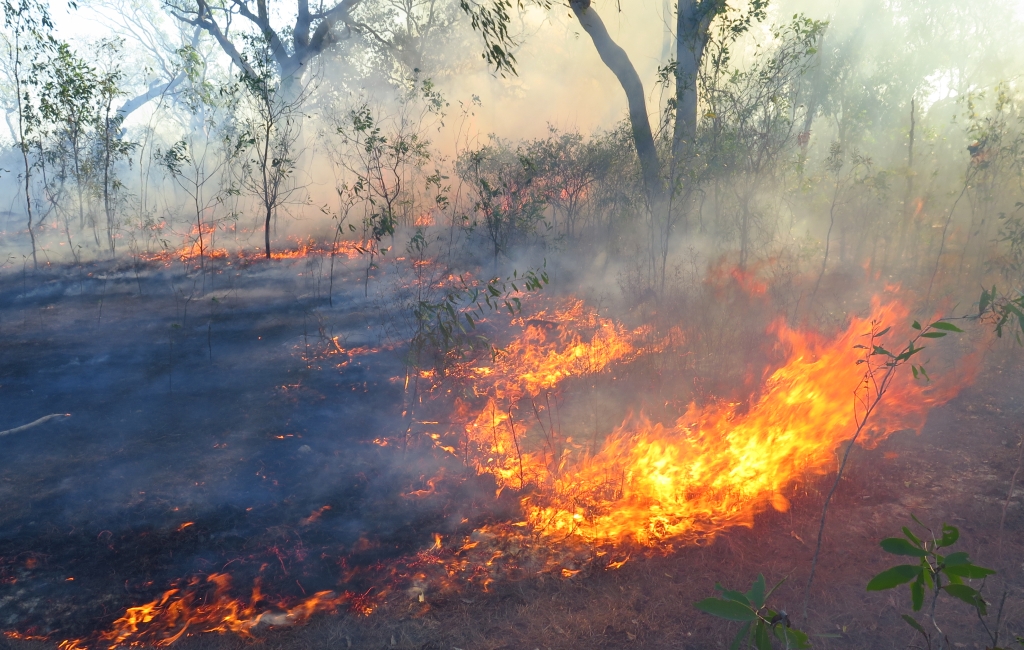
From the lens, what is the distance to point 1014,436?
542 cm

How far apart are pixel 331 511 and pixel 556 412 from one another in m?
2.58

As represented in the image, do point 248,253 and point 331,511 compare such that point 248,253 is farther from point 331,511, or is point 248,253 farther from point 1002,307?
point 1002,307

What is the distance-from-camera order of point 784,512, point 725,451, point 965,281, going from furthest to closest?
point 965,281 → point 725,451 → point 784,512

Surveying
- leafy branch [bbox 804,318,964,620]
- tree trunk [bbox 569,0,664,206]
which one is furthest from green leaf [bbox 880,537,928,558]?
tree trunk [bbox 569,0,664,206]

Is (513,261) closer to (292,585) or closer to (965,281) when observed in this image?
(965,281)

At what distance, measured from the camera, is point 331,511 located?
4.67m

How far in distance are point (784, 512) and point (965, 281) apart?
6.91m

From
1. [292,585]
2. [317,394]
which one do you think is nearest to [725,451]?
[292,585]

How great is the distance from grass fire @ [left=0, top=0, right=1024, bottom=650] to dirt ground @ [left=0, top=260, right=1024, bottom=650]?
2 centimetres

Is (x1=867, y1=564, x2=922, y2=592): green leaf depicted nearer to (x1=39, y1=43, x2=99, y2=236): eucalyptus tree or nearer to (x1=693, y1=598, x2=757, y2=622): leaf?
(x1=693, y1=598, x2=757, y2=622): leaf

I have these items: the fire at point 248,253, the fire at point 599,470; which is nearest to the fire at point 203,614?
the fire at point 599,470

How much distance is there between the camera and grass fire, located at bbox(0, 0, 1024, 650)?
3.57 m

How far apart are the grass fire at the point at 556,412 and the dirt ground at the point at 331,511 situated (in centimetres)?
2

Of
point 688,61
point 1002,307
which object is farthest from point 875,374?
point 688,61
